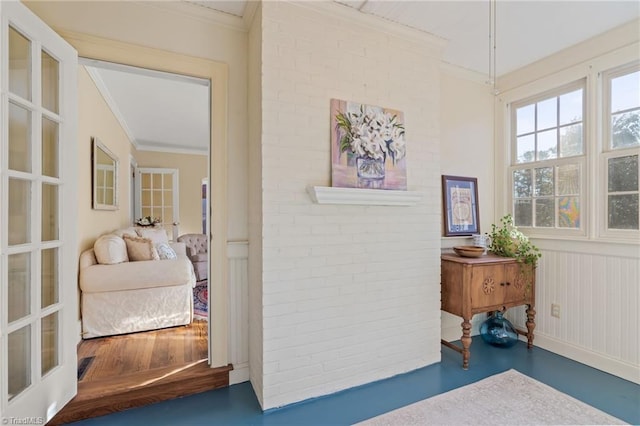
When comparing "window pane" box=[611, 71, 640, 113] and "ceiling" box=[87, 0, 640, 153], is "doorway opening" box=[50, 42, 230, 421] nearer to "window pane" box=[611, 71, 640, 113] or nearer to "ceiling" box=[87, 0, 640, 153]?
"ceiling" box=[87, 0, 640, 153]

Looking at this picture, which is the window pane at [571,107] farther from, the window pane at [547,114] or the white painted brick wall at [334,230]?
the white painted brick wall at [334,230]

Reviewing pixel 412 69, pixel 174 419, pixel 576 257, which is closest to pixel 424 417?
pixel 174 419

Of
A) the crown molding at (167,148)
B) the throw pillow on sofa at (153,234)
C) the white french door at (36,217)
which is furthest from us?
the crown molding at (167,148)

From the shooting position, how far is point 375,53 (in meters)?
2.22

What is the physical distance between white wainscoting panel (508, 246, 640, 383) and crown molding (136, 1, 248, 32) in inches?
126

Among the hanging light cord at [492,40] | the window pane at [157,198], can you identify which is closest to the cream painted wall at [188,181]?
the window pane at [157,198]

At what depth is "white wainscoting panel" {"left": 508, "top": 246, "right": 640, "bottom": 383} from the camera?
2217 millimetres

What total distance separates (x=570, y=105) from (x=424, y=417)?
2777 mm

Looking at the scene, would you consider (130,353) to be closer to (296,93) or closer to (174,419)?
(174,419)

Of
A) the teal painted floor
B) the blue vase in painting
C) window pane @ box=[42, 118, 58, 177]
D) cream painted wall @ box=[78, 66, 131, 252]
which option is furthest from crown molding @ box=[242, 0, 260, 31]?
the blue vase in painting

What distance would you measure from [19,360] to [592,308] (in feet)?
12.4

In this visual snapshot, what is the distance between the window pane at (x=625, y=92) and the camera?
2252 mm

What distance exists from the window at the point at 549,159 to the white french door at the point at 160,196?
608cm

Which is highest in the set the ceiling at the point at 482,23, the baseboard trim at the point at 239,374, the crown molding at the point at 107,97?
the ceiling at the point at 482,23
